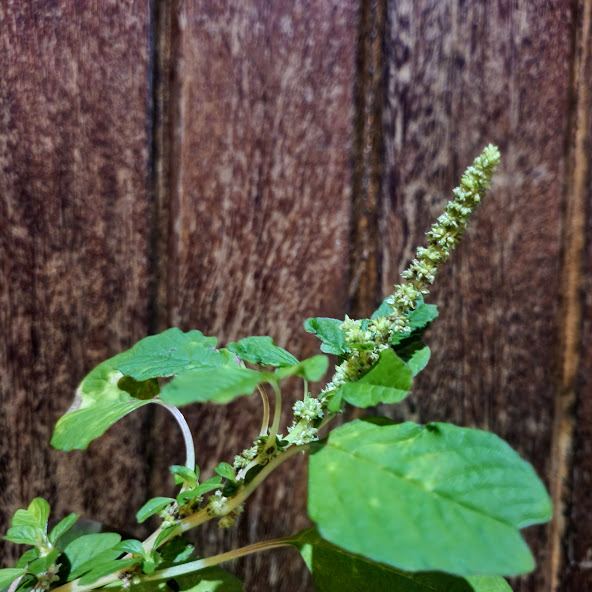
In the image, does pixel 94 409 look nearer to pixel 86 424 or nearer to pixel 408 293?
pixel 86 424

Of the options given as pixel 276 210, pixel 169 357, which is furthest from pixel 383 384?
pixel 276 210

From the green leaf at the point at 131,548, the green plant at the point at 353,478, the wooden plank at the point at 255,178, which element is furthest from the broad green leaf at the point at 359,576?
the wooden plank at the point at 255,178

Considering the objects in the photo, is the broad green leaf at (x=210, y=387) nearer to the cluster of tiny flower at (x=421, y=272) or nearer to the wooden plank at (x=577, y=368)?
the cluster of tiny flower at (x=421, y=272)

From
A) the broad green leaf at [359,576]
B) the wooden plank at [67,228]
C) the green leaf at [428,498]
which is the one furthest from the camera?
the wooden plank at [67,228]

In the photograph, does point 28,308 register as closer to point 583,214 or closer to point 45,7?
point 45,7

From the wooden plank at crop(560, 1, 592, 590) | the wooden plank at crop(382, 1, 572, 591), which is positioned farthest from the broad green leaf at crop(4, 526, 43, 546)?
the wooden plank at crop(560, 1, 592, 590)

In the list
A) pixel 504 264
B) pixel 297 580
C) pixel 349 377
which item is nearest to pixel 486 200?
pixel 504 264
